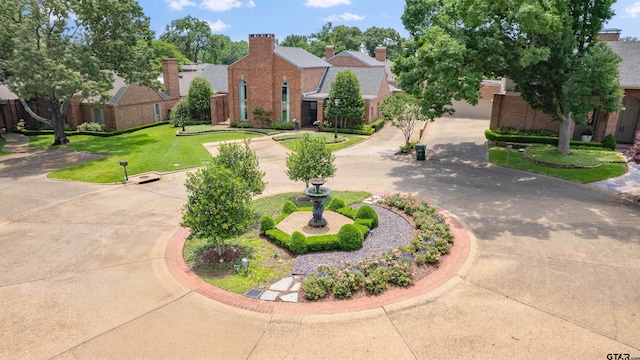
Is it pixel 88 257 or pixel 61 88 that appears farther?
pixel 61 88

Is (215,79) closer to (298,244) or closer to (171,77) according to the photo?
(171,77)

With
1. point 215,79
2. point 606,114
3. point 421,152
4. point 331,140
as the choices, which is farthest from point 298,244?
point 215,79

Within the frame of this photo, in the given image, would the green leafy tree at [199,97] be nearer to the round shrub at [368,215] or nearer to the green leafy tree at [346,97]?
the green leafy tree at [346,97]

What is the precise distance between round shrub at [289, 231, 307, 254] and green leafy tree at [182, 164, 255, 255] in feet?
5.14

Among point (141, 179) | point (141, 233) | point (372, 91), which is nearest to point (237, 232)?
point (141, 233)

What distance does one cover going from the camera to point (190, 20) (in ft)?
326

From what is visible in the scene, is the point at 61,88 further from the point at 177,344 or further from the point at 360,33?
the point at 360,33

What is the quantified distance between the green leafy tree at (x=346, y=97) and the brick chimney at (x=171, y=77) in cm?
1962

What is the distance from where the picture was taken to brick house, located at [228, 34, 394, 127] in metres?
36.4

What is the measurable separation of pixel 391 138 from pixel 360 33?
256 ft

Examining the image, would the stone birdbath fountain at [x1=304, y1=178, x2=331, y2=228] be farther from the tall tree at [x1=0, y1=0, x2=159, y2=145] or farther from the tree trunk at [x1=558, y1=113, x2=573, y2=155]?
the tall tree at [x1=0, y1=0, x2=159, y2=145]

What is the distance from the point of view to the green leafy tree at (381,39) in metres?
96.5

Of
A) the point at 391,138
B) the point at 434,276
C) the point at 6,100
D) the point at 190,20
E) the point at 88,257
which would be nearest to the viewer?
the point at 434,276

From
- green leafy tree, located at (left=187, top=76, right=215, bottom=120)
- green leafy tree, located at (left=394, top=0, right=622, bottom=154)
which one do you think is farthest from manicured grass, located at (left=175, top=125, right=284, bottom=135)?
green leafy tree, located at (left=394, top=0, right=622, bottom=154)
